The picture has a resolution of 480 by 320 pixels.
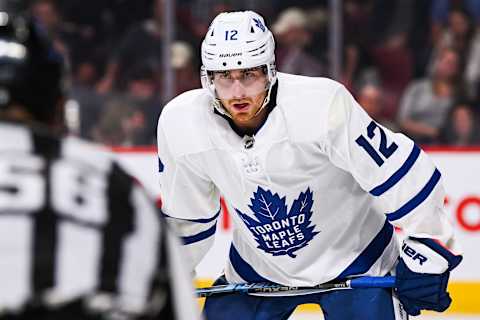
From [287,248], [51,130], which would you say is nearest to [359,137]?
[287,248]

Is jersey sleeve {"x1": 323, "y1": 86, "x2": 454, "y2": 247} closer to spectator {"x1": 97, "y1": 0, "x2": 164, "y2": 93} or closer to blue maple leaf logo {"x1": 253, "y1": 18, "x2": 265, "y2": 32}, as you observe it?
blue maple leaf logo {"x1": 253, "y1": 18, "x2": 265, "y2": 32}

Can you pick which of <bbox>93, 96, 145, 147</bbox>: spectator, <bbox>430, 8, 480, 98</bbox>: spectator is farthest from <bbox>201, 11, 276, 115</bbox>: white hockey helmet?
<bbox>430, 8, 480, 98</bbox>: spectator

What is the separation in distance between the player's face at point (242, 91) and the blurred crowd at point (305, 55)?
259cm

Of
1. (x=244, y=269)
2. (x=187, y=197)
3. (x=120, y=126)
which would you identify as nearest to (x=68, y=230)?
(x=187, y=197)

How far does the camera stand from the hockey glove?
2.51m

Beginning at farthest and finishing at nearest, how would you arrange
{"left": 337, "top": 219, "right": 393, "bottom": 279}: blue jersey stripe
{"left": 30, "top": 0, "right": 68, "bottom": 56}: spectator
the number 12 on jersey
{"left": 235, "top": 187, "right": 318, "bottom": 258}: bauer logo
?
1. {"left": 30, "top": 0, "right": 68, "bottom": 56}: spectator
2. {"left": 337, "top": 219, "right": 393, "bottom": 279}: blue jersey stripe
3. {"left": 235, "top": 187, "right": 318, "bottom": 258}: bauer logo
4. the number 12 on jersey

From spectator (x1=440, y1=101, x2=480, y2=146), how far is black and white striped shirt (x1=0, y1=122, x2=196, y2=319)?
4.18 m

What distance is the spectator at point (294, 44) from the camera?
526cm

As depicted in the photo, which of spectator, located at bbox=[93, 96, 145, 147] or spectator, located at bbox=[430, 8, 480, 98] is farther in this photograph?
spectator, located at bbox=[430, 8, 480, 98]

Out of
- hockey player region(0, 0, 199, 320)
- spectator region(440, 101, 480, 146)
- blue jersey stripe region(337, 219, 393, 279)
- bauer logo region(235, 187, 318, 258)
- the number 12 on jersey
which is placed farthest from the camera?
spectator region(440, 101, 480, 146)

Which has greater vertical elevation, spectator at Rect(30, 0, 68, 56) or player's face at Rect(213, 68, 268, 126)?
player's face at Rect(213, 68, 268, 126)

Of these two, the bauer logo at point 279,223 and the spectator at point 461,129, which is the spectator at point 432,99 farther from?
the bauer logo at point 279,223

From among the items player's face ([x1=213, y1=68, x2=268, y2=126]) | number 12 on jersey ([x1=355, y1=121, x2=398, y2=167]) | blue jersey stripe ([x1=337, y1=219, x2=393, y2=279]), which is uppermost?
player's face ([x1=213, y1=68, x2=268, y2=126])

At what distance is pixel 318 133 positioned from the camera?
247cm
